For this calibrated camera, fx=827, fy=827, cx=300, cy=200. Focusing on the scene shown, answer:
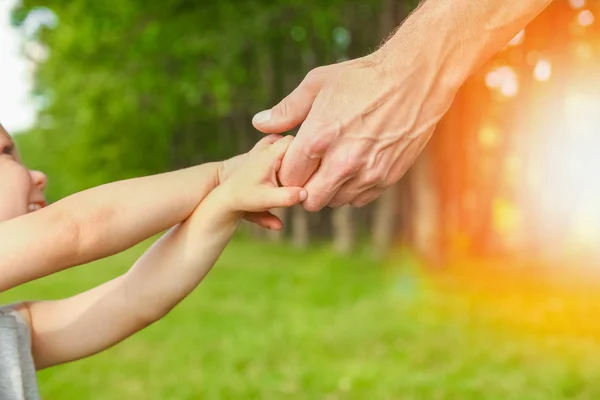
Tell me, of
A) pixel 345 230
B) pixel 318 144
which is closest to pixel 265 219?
pixel 318 144

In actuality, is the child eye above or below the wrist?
above

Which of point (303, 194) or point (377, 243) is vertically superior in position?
point (303, 194)

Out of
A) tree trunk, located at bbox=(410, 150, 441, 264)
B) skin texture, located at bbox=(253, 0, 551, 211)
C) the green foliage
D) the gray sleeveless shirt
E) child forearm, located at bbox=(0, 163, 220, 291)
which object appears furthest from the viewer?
tree trunk, located at bbox=(410, 150, 441, 264)

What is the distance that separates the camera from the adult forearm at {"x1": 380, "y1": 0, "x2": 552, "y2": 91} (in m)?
2.47

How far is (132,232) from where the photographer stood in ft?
6.65

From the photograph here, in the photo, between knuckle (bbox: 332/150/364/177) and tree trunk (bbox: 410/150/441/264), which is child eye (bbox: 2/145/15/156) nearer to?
knuckle (bbox: 332/150/364/177)

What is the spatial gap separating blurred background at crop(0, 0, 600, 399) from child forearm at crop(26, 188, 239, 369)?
1.56 meters

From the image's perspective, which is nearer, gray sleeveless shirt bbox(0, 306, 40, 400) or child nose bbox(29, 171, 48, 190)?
gray sleeveless shirt bbox(0, 306, 40, 400)

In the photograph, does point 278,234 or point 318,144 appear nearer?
point 318,144

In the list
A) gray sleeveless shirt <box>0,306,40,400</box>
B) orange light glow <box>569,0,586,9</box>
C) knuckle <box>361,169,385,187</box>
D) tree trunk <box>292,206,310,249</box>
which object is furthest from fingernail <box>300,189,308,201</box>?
tree trunk <box>292,206,310,249</box>

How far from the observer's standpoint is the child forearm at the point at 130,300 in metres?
2.18

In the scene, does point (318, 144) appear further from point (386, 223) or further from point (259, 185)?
point (386, 223)

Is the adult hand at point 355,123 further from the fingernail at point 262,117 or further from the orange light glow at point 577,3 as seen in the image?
the orange light glow at point 577,3

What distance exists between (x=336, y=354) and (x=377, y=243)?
6.10 metres
